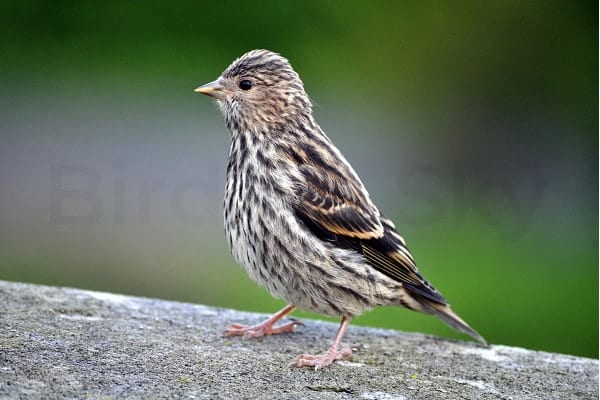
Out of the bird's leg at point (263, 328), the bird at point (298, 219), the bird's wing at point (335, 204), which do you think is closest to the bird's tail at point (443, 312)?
the bird at point (298, 219)

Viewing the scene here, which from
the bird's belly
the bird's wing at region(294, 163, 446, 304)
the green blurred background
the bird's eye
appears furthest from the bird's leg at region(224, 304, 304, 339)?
the green blurred background

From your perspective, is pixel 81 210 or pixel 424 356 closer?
pixel 424 356

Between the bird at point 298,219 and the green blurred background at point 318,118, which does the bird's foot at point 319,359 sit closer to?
the bird at point 298,219

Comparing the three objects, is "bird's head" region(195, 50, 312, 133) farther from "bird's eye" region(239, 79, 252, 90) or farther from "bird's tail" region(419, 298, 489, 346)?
"bird's tail" region(419, 298, 489, 346)

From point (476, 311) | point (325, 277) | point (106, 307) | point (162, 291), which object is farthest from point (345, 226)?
point (162, 291)

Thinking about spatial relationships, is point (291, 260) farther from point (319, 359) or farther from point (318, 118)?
point (318, 118)

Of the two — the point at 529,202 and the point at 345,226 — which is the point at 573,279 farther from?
the point at 345,226
